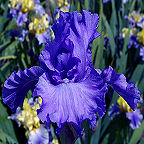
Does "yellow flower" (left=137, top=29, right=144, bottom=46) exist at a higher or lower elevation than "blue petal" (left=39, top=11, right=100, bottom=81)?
lower

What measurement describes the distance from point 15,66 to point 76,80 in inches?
46.9

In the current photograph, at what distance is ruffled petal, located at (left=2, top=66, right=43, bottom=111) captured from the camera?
2.06 feet

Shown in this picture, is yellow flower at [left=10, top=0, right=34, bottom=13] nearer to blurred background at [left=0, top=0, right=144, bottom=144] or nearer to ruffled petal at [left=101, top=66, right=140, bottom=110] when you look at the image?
blurred background at [left=0, top=0, right=144, bottom=144]

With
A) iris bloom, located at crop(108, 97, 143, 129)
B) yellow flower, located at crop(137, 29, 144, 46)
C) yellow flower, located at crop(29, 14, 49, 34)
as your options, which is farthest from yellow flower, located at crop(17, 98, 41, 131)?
yellow flower, located at crop(137, 29, 144, 46)

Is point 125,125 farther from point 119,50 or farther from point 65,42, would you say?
point 65,42

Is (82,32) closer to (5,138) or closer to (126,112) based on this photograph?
(5,138)

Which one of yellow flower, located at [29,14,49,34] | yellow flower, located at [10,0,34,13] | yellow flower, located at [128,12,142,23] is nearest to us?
yellow flower, located at [29,14,49,34]

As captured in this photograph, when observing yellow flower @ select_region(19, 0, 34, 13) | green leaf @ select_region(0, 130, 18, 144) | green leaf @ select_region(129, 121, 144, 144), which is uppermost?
yellow flower @ select_region(19, 0, 34, 13)

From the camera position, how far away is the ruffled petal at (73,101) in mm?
548

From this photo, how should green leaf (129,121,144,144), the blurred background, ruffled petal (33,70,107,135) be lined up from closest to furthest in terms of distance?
ruffled petal (33,70,107,135) < the blurred background < green leaf (129,121,144,144)

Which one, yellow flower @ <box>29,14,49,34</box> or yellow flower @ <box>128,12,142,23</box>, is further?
yellow flower @ <box>128,12,142,23</box>

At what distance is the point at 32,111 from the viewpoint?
4.17 ft

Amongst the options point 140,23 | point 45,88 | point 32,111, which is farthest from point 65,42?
point 140,23

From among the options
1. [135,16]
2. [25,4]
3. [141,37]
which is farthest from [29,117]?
[135,16]
